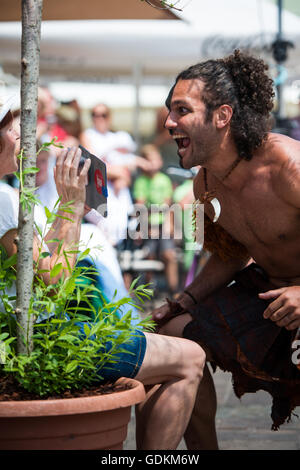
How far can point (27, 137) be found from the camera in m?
2.02

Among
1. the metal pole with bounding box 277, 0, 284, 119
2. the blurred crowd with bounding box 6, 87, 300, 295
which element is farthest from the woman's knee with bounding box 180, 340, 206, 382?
the metal pole with bounding box 277, 0, 284, 119

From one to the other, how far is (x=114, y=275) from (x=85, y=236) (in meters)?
0.23

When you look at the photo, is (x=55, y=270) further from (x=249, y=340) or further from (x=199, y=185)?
(x=199, y=185)

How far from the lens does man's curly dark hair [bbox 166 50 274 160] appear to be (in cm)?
289

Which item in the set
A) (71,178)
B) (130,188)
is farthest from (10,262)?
(130,188)

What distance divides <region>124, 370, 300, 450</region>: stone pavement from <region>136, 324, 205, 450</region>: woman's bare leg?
3.06ft

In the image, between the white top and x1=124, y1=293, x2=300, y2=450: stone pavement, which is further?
the white top

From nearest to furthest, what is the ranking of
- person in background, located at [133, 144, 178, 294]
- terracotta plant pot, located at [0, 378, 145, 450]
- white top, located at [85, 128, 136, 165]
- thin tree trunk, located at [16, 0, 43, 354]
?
terracotta plant pot, located at [0, 378, 145, 450], thin tree trunk, located at [16, 0, 43, 354], white top, located at [85, 128, 136, 165], person in background, located at [133, 144, 178, 294]

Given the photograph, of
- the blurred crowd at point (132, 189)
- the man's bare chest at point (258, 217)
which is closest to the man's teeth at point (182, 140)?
the man's bare chest at point (258, 217)

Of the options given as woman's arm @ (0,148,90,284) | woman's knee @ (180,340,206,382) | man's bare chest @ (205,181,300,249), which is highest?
woman's arm @ (0,148,90,284)

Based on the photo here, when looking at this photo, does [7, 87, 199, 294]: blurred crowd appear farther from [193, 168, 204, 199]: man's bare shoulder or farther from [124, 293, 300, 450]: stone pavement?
[193, 168, 204, 199]: man's bare shoulder

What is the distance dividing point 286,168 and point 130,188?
200 inches

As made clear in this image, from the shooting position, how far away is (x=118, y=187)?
23.7 feet

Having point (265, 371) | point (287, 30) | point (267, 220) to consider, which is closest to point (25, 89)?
point (267, 220)
